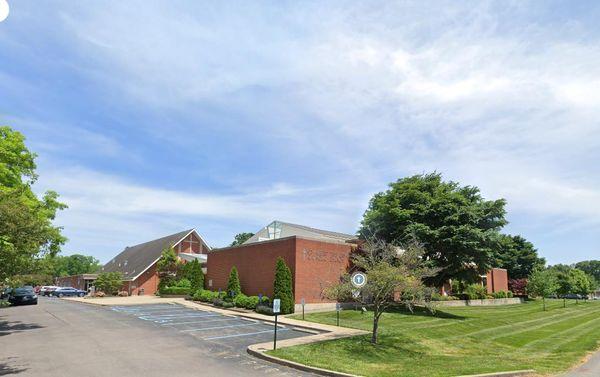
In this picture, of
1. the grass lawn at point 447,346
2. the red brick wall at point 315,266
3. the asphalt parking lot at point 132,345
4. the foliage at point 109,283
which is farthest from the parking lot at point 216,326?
the foliage at point 109,283

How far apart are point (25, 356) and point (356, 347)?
1191cm

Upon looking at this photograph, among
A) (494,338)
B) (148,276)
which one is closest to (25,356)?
(494,338)

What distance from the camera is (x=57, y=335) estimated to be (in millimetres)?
19469

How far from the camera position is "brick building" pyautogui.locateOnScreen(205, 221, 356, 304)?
3206 centimetres

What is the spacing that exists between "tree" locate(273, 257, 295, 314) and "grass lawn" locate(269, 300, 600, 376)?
1.88 meters

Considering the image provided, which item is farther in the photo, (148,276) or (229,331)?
(148,276)

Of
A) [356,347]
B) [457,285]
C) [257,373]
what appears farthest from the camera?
[457,285]

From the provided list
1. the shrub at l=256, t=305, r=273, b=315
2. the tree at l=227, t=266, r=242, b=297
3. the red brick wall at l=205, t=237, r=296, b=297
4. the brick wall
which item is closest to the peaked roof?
the red brick wall at l=205, t=237, r=296, b=297

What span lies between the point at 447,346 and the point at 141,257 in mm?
47751

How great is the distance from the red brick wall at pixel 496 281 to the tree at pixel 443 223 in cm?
2596

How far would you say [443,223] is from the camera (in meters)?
33.8

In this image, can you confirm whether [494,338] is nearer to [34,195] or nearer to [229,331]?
[229,331]

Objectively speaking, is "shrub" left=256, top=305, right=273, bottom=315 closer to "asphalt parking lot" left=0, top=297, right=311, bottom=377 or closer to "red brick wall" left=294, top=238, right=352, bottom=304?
"red brick wall" left=294, top=238, right=352, bottom=304

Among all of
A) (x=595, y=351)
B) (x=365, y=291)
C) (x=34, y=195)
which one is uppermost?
(x=34, y=195)
